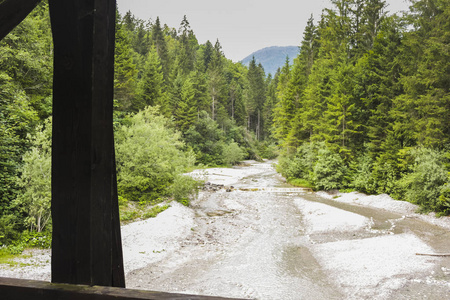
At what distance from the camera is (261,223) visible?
53.4ft

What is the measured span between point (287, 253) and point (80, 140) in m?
11.7

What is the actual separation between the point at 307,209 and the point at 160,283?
1339 centimetres

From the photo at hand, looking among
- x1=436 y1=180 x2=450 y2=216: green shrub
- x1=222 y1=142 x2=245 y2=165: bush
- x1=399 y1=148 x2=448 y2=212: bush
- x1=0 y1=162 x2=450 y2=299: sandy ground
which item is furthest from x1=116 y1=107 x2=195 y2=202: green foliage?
x1=222 y1=142 x2=245 y2=165: bush

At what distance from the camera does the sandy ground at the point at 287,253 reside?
8.32m

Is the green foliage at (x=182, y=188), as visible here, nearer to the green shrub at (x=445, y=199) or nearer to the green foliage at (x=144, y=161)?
the green foliage at (x=144, y=161)

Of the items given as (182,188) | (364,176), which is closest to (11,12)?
(182,188)

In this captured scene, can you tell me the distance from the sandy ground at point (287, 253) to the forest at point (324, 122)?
2318 mm

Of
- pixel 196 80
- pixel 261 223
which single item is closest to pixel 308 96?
pixel 261 223

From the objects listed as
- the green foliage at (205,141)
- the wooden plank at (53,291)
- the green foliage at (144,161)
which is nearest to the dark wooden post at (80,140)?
the wooden plank at (53,291)

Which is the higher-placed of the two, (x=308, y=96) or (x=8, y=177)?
(x=308, y=96)

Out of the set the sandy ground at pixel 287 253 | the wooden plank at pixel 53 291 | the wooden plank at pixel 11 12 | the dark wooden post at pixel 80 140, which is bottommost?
the sandy ground at pixel 287 253

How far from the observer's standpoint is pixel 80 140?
1283 millimetres

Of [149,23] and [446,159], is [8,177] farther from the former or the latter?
[149,23]

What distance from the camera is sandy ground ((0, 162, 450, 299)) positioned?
832 cm
